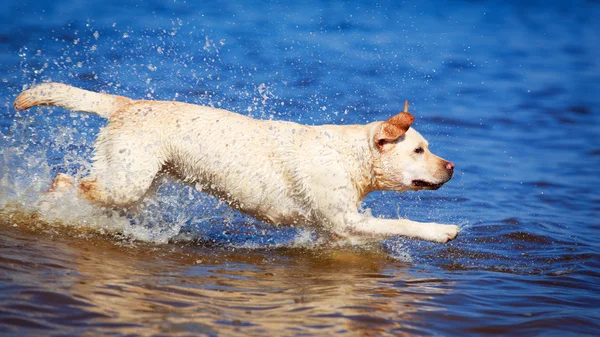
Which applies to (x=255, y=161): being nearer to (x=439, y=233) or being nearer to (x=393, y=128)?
(x=393, y=128)

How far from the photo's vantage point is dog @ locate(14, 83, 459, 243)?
5855 mm

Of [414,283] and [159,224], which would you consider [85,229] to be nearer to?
[159,224]

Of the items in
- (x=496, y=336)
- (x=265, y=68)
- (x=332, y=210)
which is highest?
(x=265, y=68)

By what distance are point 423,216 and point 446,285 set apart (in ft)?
11.5

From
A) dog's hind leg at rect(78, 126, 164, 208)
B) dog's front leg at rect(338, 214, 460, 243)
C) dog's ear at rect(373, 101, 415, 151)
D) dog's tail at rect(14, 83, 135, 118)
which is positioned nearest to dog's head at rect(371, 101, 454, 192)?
dog's ear at rect(373, 101, 415, 151)

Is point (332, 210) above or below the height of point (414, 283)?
above

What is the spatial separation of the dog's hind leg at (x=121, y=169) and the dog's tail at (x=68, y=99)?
0.32 metres

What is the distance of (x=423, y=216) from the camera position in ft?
29.1

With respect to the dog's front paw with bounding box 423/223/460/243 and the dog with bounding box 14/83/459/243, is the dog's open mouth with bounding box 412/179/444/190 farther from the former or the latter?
the dog's front paw with bounding box 423/223/460/243

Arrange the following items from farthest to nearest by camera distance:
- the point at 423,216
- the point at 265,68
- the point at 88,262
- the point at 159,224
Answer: the point at 265,68 → the point at 423,216 → the point at 159,224 → the point at 88,262

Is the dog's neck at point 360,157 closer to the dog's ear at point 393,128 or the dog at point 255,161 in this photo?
the dog at point 255,161

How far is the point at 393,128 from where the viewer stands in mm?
5773

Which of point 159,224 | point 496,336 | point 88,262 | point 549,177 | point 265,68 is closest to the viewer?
point 496,336

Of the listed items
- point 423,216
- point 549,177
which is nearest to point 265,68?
point 549,177
